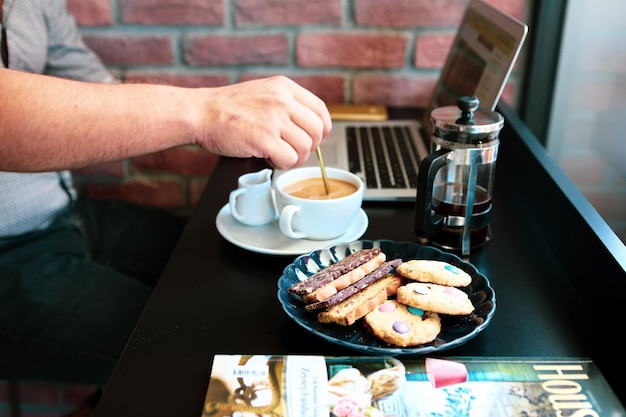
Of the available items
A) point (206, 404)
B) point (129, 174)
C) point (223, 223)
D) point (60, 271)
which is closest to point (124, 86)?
point (223, 223)

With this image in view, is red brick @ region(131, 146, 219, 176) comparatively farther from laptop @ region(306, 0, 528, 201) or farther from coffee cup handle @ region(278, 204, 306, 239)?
coffee cup handle @ region(278, 204, 306, 239)

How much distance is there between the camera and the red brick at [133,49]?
141cm

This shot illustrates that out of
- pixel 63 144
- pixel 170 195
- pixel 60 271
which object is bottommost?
pixel 170 195

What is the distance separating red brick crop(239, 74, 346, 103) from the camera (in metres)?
1.44

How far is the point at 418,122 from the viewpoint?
1.32 meters

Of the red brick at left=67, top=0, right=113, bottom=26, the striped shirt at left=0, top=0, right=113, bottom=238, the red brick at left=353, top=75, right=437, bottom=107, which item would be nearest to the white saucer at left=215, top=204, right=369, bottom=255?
the striped shirt at left=0, top=0, right=113, bottom=238

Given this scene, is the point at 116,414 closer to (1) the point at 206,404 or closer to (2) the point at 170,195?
(1) the point at 206,404

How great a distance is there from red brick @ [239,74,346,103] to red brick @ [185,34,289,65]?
4 centimetres

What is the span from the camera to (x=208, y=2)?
53.9 inches

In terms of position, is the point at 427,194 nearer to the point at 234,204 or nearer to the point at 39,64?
the point at 234,204

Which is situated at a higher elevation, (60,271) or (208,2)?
(208,2)

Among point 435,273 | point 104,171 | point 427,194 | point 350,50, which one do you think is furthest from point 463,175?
point 104,171

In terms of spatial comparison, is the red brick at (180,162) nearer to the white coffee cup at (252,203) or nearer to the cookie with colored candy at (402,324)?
the white coffee cup at (252,203)

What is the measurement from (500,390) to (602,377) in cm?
10
